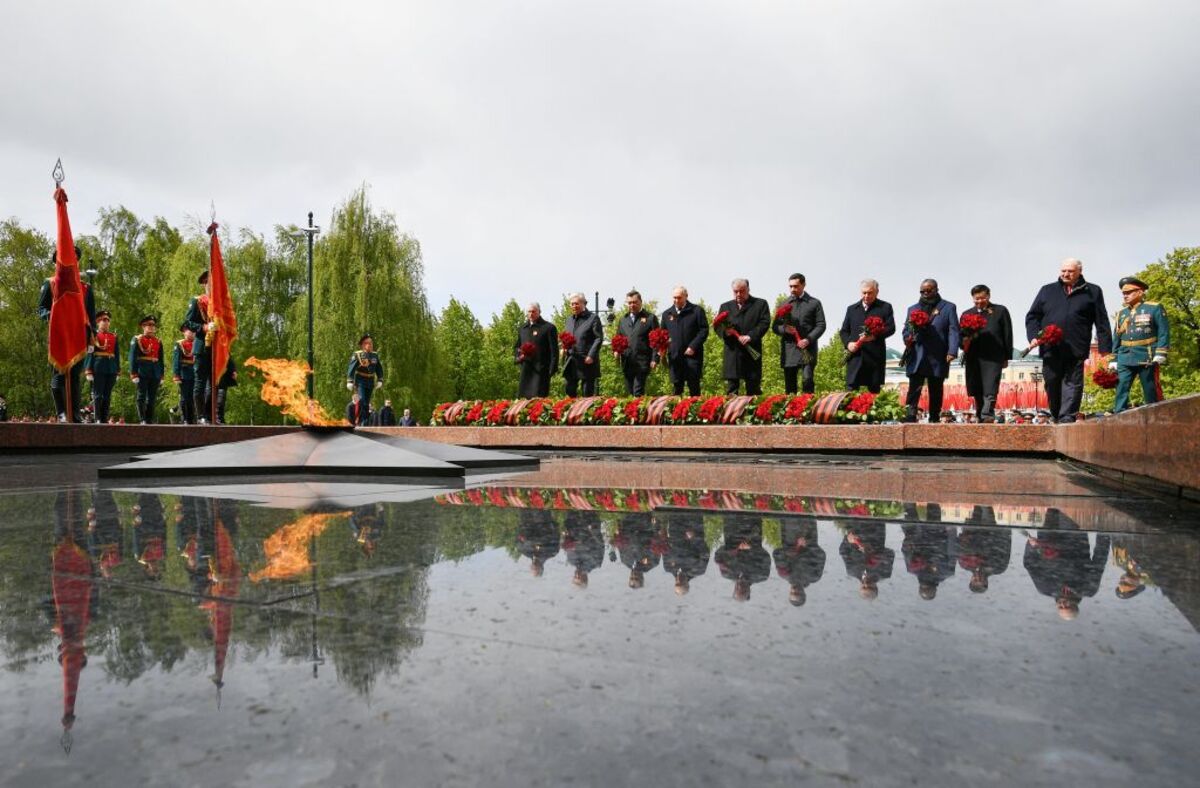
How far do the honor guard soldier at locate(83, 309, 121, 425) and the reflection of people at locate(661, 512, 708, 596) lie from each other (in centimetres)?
1470

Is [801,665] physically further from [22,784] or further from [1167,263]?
[1167,263]

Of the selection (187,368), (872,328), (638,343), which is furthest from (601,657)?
(187,368)

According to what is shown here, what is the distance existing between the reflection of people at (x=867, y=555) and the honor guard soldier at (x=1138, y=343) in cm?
809

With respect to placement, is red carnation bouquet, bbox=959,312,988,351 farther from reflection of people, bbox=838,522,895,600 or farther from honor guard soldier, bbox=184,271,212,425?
honor guard soldier, bbox=184,271,212,425

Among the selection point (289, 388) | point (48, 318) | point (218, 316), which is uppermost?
point (218, 316)

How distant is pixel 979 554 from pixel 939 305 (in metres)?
9.89

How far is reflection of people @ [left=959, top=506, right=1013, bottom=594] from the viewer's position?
1992mm

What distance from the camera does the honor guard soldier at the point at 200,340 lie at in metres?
14.9

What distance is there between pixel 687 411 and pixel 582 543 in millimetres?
9915

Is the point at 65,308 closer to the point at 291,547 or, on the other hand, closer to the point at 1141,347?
the point at 291,547

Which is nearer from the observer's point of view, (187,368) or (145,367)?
(145,367)

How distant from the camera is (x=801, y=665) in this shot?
1.26 meters

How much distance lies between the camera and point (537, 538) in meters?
2.69

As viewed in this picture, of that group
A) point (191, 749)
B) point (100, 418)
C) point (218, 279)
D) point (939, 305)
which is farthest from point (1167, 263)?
point (191, 749)
